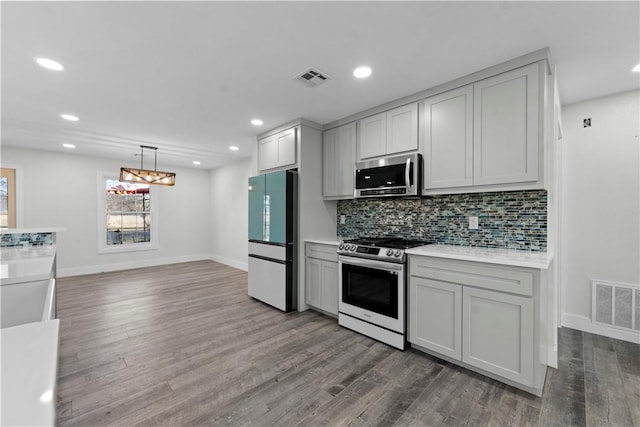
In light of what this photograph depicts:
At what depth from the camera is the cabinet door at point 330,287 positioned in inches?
129

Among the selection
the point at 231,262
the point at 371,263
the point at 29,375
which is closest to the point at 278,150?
the point at 371,263

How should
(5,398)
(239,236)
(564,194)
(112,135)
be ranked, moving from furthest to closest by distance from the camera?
1. (239,236)
2. (112,135)
3. (564,194)
4. (5,398)

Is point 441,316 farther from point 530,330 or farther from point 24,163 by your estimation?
point 24,163

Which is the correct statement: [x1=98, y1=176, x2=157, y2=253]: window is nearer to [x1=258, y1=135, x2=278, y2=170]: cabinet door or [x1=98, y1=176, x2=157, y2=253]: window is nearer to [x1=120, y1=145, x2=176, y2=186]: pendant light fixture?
[x1=120, y1=145, x2=176, y2=186]: pendant light fixture

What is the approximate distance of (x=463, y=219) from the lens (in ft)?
9.29

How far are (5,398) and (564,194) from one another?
4.07 metres

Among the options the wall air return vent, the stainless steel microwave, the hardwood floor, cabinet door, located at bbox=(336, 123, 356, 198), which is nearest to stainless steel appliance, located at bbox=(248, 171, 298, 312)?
the hardwood floor

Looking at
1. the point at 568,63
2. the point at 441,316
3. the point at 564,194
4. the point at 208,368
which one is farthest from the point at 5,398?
the point at 564,194

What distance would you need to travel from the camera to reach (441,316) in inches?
92.6

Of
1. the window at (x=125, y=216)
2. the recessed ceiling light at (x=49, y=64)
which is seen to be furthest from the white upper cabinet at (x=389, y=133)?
the window at (x=125, y=216)

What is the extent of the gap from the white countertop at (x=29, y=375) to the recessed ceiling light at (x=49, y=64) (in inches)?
95.5

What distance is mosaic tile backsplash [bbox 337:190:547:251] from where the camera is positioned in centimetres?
246

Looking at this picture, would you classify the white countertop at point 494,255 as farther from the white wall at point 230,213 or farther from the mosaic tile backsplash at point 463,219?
the white wall at point 230,213

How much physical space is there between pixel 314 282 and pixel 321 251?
1.38 ft
